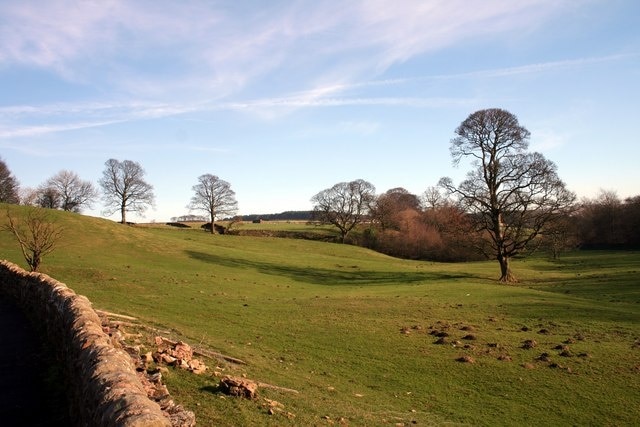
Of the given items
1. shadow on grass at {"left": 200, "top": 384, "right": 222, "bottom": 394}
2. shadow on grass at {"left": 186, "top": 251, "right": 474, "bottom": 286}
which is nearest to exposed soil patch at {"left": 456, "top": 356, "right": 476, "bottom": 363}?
shadow on grass at {"left": 200, "top": 384, "right": 222, "bottom": 394}

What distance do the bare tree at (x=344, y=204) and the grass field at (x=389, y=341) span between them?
53951mm

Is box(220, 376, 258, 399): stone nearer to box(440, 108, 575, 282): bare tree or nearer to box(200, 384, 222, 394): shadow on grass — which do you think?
box(200, 384, 222, 394): shadow on grass

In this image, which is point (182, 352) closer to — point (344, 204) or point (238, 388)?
point (238, 388)

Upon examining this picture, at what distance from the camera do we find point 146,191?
88.1m

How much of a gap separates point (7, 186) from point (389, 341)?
9775 cm

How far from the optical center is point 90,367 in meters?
7.28

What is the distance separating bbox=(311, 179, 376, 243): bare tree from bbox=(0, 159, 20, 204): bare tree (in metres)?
60.7

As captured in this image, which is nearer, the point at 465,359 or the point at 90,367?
the point at 90,367

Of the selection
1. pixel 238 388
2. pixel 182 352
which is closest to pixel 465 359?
pixel 238 388

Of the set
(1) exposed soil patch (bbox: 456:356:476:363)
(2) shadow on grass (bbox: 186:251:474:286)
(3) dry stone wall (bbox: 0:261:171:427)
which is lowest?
(1) exposed soil patch (bbox: 456:356:476:363)

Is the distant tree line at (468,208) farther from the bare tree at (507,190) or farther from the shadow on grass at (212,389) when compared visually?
the shadow on grass at (212,389)

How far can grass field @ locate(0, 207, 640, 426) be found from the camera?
11.2m

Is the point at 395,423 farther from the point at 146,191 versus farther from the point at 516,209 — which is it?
the point at 146,191

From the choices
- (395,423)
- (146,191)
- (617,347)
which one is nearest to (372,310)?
(617,347)
